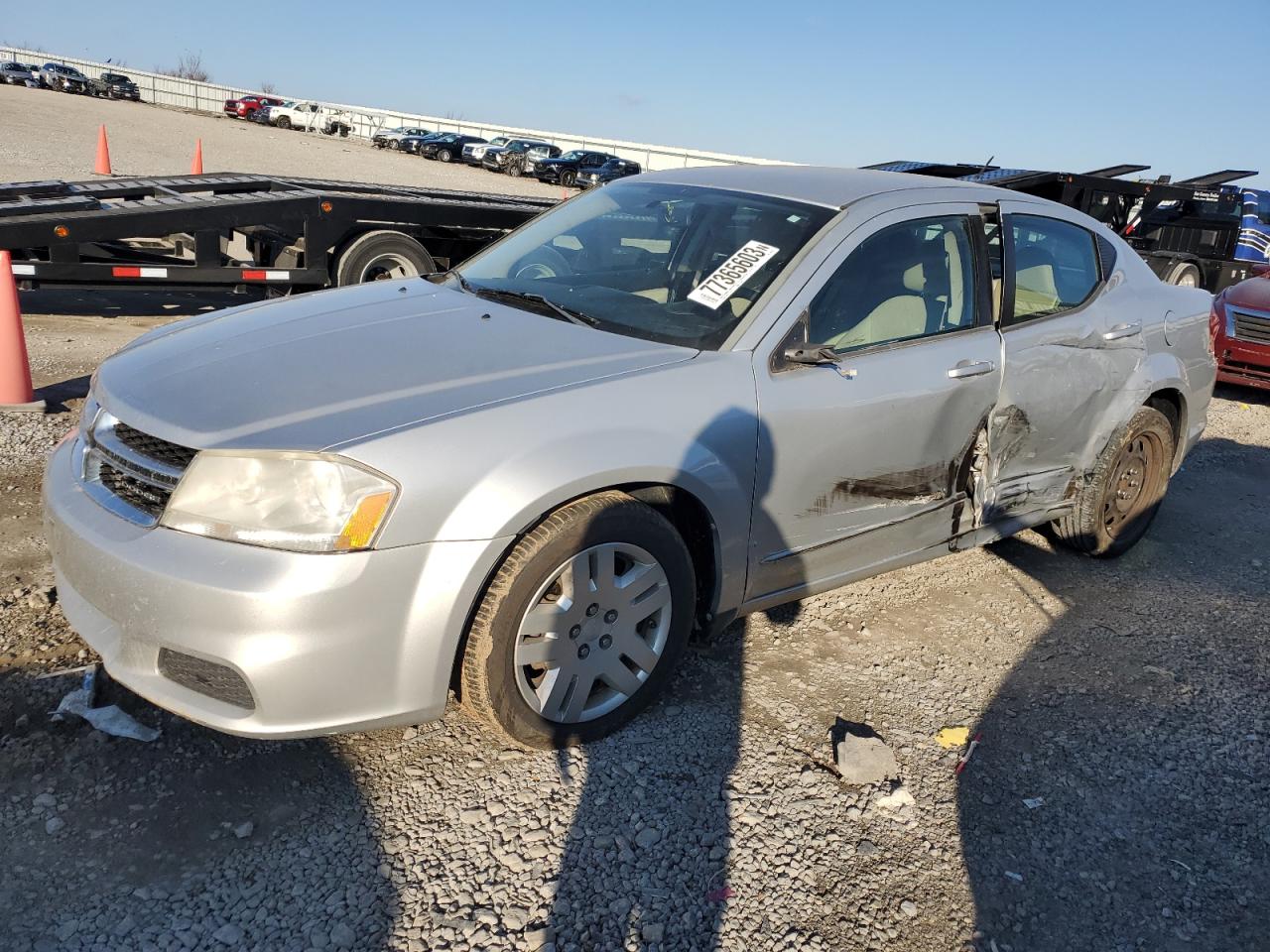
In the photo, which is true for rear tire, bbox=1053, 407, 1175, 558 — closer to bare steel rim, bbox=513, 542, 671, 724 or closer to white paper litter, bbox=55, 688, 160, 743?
bare steel rim, bbox=513, 542, 671, 724

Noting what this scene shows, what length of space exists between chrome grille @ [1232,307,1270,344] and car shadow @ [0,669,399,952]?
30.6 feet

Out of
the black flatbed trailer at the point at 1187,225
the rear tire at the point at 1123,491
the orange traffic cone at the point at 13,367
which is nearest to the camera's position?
the rear tire at the point at 1123,491

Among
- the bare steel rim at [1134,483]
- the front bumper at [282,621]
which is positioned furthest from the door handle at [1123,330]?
the front bumper at [282,621]

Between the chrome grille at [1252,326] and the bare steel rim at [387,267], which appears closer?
the bare steel rim at [387,267]

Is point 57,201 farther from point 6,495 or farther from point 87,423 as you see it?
point 87,423

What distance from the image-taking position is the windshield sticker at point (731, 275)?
3299 millimetres

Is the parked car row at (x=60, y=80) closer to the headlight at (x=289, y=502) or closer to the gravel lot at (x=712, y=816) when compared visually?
the gravel lot at (x=712, y=816)

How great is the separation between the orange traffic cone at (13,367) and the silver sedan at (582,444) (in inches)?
108

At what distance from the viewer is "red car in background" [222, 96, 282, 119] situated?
5094 cm

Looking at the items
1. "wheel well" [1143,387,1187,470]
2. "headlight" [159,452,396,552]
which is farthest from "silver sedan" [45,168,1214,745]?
"wheel well" [1143,387,1187,470]

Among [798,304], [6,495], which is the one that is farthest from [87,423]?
[798,304]

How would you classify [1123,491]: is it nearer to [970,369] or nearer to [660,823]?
[970,369]

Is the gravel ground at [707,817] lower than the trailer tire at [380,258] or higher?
lower

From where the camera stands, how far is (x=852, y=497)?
11.2ft
